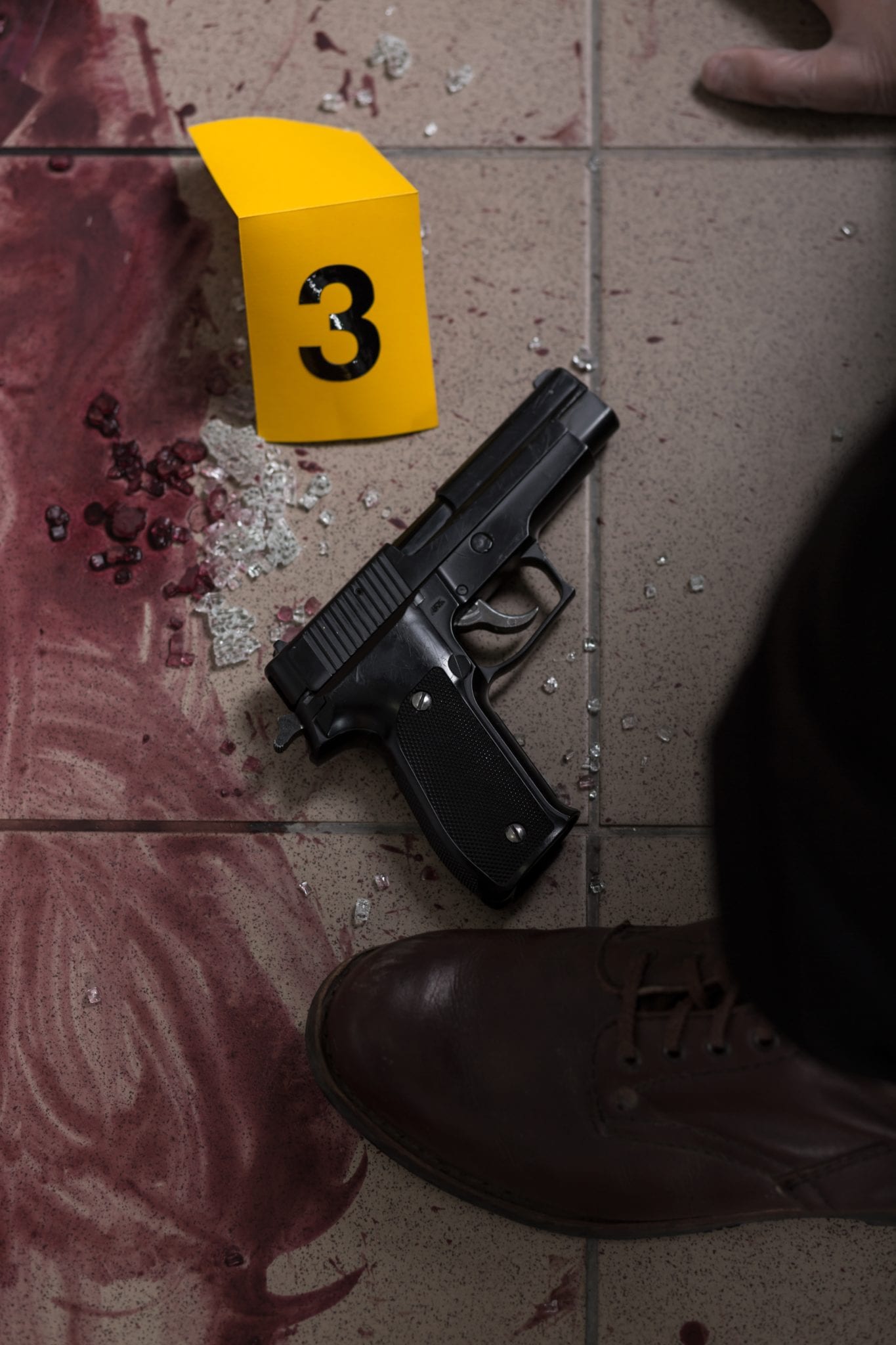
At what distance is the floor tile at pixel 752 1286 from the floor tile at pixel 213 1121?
0.17 ft

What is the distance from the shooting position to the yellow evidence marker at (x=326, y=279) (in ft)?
3.36

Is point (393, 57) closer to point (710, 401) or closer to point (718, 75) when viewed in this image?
point (718, 75)

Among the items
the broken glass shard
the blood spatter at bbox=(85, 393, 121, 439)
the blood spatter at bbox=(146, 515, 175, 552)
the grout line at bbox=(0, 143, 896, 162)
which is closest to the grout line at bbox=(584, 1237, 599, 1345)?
the blood spatter at bbox=(146, 515, 175, 552)

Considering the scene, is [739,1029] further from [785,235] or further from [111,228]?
[111,228]

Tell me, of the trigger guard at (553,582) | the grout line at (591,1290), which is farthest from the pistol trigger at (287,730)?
the grout line at (591,1290)

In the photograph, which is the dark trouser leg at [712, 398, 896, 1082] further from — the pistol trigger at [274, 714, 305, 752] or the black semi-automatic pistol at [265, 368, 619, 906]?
the pistol trigger at [274, 714, 305, 752]

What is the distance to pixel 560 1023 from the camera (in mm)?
848

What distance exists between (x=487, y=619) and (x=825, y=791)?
485 mm

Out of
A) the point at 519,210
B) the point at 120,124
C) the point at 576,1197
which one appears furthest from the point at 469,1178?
the point at 120,124

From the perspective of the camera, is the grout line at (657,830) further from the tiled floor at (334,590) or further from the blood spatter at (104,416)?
the blood spatter at (104,416)

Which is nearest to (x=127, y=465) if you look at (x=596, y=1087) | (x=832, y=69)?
(x=596, y=1087)

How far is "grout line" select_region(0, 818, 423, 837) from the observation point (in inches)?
40.7

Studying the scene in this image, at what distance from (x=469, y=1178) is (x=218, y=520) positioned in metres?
0.71

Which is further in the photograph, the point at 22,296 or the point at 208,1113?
the point at 22,296
